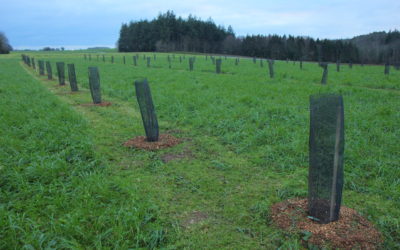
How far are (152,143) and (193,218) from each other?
2.60 meters

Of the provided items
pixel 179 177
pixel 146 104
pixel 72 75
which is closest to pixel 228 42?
pixel 72 75

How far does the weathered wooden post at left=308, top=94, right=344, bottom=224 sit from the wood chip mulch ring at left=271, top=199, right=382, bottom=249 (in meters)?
0.11

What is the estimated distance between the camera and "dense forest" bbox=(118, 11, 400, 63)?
56.3m

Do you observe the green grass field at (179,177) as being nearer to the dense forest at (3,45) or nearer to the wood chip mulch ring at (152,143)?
the wood chip mulch ring at (152,143)

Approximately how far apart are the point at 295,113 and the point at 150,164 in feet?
14.3

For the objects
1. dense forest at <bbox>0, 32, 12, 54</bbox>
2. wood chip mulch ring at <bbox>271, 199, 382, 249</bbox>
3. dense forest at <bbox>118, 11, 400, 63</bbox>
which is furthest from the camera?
dense forest at <bbox>0, 32, 12, 54</bbox>

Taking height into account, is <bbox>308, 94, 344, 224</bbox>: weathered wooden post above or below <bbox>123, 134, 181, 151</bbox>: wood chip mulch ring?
above

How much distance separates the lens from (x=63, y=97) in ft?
37.0

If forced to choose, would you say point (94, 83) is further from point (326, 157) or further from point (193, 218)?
point (326, 157)

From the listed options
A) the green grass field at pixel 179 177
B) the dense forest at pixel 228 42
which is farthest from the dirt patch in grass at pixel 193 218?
the dense forest at pixel 228 42

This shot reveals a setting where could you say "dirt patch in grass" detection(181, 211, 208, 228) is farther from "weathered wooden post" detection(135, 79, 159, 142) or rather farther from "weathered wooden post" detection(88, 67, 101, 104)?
"weathered wooden post" detection(88, 67, 101, 104)

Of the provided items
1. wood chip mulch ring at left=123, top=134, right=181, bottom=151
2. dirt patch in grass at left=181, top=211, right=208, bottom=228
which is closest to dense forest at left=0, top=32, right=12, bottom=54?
wood chip mulch ring at left=123, top=134, right=181, bottom=151

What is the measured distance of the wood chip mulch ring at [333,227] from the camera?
266cm

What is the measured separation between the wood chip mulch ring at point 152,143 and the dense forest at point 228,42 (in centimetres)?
5456
